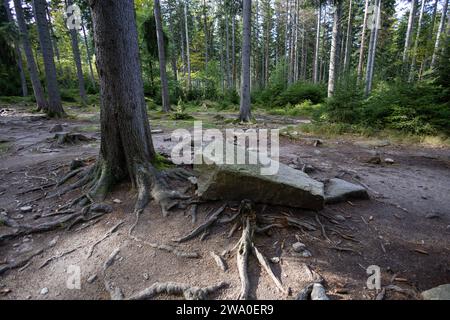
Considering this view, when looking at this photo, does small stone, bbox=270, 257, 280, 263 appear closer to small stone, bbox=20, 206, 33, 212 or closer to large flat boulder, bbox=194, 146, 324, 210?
large flat boulder, bbox=194, 146, 324, 210

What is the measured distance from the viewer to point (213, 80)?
25391 mm

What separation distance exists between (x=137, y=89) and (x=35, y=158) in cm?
421

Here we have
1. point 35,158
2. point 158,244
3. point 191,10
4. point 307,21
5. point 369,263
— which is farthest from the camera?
point 191,10

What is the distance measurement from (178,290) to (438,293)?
7.83 ft

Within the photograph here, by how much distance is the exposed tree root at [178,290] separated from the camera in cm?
228

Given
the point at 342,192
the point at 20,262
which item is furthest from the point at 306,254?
the point at 20,262

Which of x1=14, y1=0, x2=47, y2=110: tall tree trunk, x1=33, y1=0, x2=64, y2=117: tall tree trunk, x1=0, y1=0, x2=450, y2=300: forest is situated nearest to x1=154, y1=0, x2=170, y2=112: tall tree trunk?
x1=33, y1=0, x2=64, y2=117: tall tree trunk

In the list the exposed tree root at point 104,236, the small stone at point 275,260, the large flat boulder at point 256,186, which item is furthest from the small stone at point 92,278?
the small stone at point 275,260

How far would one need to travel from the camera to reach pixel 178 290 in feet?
7.70

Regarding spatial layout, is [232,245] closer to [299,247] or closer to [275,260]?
[275,260]

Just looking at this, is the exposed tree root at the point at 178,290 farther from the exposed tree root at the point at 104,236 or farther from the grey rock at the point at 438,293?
the grey rock at the point at 438,293

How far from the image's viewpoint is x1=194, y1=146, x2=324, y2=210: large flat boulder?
10.5ft
